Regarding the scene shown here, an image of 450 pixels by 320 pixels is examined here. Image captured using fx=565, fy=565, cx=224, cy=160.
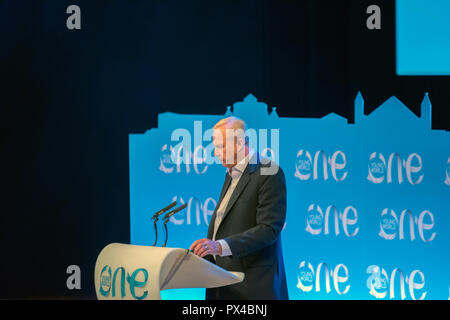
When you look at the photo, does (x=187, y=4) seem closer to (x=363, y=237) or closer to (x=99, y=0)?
(x=99, y=0)

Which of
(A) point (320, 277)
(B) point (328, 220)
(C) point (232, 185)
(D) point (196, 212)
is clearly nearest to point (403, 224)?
(B) point (328, 220)

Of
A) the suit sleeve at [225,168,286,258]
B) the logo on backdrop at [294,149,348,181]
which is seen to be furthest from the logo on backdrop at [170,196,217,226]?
the suit sleeve at [225,168,286,258]

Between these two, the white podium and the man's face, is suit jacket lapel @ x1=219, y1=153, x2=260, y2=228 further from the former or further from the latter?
the white podium

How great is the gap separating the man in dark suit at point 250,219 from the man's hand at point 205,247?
3.0 inches

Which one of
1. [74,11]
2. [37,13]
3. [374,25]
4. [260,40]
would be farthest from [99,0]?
[374,25]

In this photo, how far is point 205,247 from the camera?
2.40 meters

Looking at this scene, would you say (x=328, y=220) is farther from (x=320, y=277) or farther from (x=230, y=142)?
(x=230, y=142)

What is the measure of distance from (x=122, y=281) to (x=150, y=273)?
16 cm

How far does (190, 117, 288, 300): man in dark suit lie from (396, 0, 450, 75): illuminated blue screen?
1985 mm

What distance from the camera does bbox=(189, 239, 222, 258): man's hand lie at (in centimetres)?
238

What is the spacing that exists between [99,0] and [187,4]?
0.75m

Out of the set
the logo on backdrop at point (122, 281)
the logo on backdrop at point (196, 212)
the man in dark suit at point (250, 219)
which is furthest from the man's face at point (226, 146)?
the logo on backdrop at point (196, 212)

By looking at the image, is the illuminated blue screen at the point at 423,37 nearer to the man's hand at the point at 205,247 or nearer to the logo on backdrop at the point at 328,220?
the logo on backdrop at the point at 328,220

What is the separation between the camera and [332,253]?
14.0 ft
